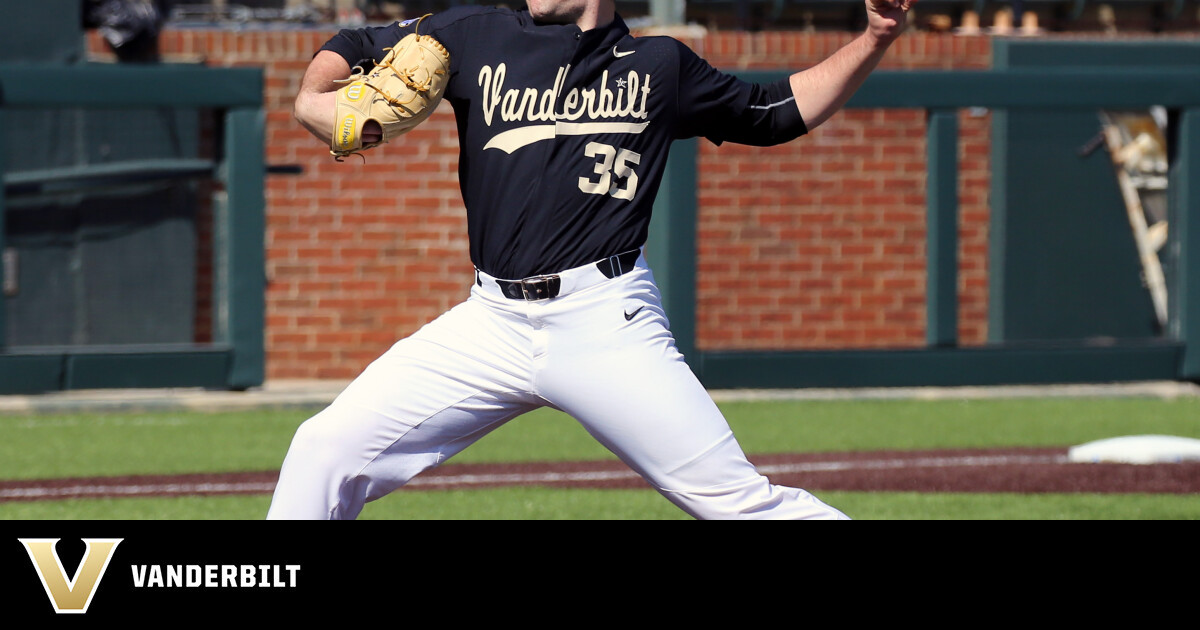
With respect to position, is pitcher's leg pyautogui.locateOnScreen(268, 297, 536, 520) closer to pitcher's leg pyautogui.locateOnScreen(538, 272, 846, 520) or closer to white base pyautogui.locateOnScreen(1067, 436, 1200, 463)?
pitcher's leg pyautogui.locateOnScreen(538, 272, 846, 520)

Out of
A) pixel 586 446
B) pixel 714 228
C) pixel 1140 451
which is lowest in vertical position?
pixel 586 446

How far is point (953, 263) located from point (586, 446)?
278cm

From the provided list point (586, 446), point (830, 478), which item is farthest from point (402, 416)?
point (586, 446)

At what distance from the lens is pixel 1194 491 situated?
613 centimetres

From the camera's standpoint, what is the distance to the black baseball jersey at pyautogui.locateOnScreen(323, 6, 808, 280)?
3396 mm

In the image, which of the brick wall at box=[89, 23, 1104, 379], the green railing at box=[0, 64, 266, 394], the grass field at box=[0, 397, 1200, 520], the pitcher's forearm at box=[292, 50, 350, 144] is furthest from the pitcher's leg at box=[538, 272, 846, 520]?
the brick wall at box=[89, 23, 1104, 379]

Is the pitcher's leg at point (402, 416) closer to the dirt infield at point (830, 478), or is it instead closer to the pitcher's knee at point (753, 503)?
the pitcher's knee at point (753, 503)

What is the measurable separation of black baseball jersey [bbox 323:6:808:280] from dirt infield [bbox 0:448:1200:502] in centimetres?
312

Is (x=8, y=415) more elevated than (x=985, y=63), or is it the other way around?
(x=985, y=63)

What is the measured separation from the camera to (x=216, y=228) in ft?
29.5
